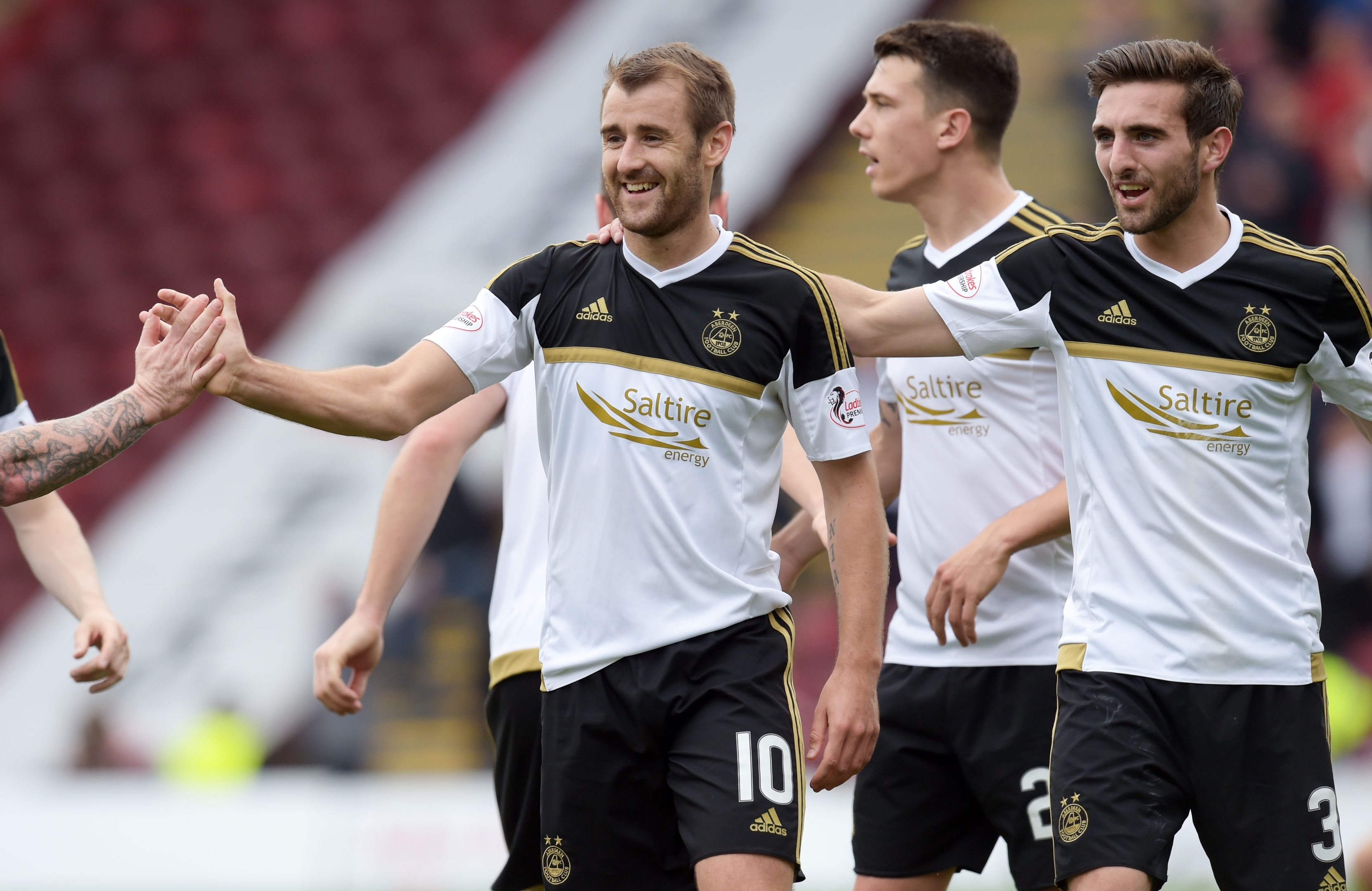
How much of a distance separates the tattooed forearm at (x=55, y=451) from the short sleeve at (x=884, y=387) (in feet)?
7.69

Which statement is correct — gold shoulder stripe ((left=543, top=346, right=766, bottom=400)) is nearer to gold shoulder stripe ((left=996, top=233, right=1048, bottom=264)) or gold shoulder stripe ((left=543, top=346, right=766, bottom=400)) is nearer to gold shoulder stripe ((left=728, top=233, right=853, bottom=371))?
gold shoulder stripe ((left=728, top=233, right=853, bottom=371))

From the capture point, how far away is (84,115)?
16688 mm

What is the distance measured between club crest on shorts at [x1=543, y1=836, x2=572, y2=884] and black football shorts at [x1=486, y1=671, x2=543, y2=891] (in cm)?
64

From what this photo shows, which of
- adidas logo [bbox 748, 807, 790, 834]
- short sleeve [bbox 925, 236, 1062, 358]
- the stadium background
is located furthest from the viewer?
the stadium background

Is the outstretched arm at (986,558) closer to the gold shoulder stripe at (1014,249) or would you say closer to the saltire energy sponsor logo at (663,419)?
the gold shoulder stripe at (1014,249)

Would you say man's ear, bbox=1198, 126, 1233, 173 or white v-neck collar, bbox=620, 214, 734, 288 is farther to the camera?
man's ear, bbox=1198, 126, 1233, 173

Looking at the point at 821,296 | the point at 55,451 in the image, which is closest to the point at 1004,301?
the point at 821,296

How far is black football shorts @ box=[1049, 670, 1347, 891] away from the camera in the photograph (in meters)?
3.94

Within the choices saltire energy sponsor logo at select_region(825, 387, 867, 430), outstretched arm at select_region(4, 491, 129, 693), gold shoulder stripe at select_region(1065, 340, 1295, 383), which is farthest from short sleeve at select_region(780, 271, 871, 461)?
outstretched arm at select_region(4, 491, 129, 693)

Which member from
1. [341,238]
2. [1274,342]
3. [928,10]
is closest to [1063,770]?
[1274,342]

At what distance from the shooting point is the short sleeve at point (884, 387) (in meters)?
5.12

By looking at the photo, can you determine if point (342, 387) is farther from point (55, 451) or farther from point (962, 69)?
point (962, 69)

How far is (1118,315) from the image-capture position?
420 centimetres

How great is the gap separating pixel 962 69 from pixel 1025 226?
0.61m
